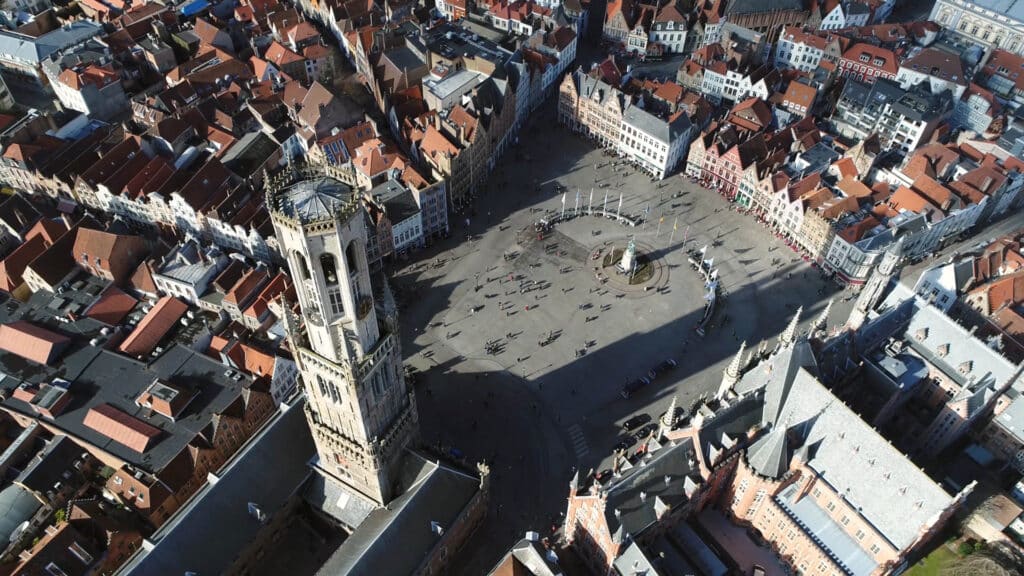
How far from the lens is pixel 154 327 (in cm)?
9544

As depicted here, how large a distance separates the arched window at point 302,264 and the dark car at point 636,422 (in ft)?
184

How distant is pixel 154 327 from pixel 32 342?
14.8 meters

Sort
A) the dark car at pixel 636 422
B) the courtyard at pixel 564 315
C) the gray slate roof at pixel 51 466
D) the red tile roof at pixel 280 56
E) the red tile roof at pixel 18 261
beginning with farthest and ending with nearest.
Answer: the red tile roof at pixel 280 56
the red tile roof at pixel 18 261
the dark car at pixel 636 422
the courtyard at pixel 564 315
the gray slate roof at pixel 51 466

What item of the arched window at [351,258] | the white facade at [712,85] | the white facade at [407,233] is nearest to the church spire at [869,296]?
the arched window at [351,258]

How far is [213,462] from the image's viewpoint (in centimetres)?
8544

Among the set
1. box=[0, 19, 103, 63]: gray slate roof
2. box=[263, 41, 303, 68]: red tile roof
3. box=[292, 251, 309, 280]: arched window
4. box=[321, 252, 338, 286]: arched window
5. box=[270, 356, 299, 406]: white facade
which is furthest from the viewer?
box=[263, 41, 303, 68]: red tile roof

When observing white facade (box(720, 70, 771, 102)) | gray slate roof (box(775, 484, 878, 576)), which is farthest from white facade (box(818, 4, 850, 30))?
gray slate roof (box(775, 484, 878, 576))

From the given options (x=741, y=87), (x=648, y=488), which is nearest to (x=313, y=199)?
(x=648, y=488)

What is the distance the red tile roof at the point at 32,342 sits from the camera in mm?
90625

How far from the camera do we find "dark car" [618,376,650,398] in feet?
325

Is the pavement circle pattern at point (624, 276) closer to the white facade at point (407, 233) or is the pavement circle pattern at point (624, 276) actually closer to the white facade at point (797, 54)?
the white facade at point (407, 233)

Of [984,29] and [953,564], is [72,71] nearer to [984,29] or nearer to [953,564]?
[953,564]

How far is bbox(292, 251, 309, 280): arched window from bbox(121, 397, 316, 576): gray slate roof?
93.1 feet

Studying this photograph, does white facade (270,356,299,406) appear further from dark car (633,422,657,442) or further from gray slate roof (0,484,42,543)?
dark car (633,422,657,442)
